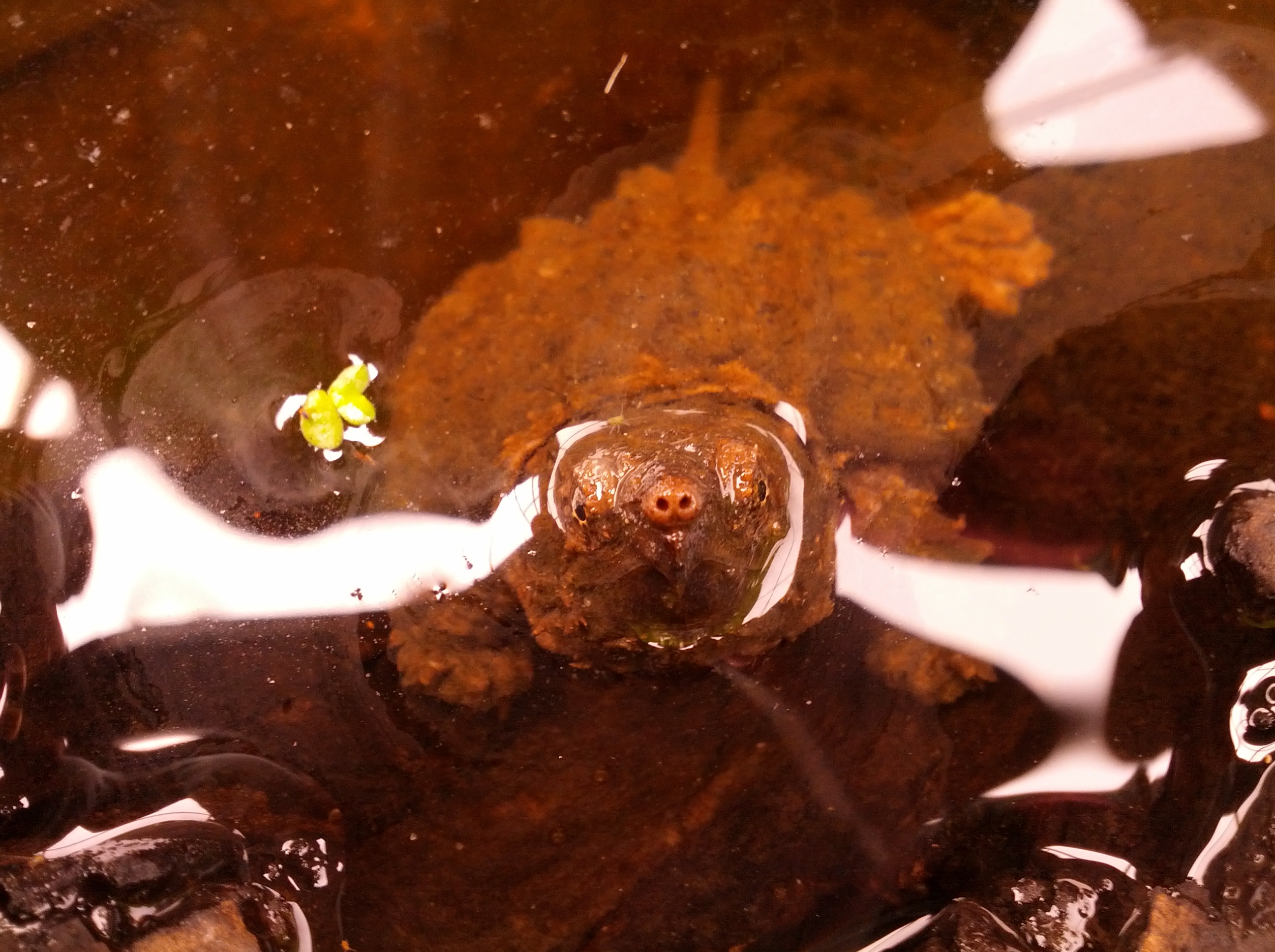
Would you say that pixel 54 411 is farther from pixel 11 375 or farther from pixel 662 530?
pixel 662 530

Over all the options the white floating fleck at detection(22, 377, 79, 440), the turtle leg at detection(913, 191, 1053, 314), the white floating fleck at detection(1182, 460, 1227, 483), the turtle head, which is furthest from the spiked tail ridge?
the white floating fleck at detection(22, 377, 79, 440)

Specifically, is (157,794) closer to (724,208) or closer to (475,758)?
(475,758)

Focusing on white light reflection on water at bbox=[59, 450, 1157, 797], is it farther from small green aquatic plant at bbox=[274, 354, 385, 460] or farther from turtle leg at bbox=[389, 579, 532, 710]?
small green aquatic plant at bbox=[274, 354, 385, 460]

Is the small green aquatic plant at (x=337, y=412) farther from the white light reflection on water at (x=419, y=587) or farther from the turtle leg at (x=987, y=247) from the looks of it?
the turtle leg at (x=987, y=247)

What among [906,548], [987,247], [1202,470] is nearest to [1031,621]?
[906,548]

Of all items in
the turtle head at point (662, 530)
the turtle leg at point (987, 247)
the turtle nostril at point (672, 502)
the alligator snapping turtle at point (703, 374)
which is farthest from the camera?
the turtle leg at point (987, 247)

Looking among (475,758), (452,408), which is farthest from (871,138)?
(475,758)

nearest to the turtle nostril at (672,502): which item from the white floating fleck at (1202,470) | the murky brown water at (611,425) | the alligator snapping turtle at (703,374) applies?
the alligator snapping turtle at (703,374)

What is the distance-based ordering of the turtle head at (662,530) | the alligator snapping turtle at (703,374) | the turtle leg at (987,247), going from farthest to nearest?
the turtle leg at (987,247), the alligator snapping turtle at (703,374), the turtle head at (662,530)

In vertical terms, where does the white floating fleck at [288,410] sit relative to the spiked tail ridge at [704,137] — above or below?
below
